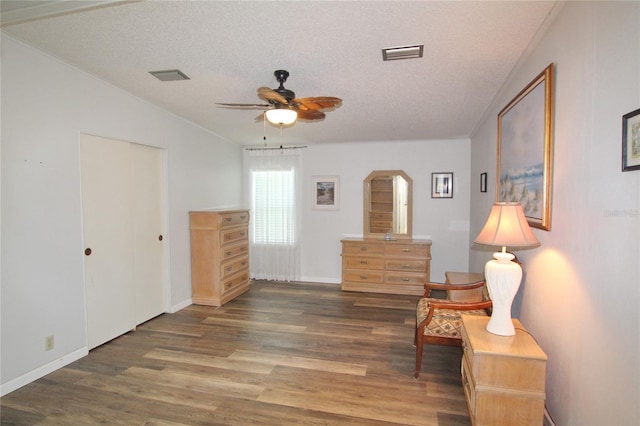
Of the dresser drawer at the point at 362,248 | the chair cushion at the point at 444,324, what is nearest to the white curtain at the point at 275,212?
the dresser drawer at the point at 362,248

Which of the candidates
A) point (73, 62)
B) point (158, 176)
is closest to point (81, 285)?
point (158, 176)

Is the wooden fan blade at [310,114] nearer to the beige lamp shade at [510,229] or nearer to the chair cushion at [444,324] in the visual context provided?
the beige lamp shade at [510,229]

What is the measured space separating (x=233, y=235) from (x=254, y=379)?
2.47 metres

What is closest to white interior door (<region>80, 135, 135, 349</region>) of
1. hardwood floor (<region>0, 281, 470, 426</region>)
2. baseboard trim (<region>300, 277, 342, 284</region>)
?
hardwood floor (<region>0, 281, 470, 426</region>)

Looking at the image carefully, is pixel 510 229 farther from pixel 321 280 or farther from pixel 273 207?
pixel 273 207

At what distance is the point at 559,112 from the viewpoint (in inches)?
71.5

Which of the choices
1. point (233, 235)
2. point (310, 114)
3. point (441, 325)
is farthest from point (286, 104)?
point (233, 235)

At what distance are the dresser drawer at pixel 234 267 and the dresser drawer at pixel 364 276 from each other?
159cm

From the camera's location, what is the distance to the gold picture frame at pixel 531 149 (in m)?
1.92

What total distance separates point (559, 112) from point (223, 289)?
4090 millimetres

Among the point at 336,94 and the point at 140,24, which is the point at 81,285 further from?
the point at 336,94

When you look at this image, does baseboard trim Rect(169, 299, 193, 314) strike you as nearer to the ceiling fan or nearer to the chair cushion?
the ceiling fan

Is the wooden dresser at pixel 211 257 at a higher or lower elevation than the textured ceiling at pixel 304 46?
lower

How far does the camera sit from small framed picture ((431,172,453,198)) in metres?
5.09
